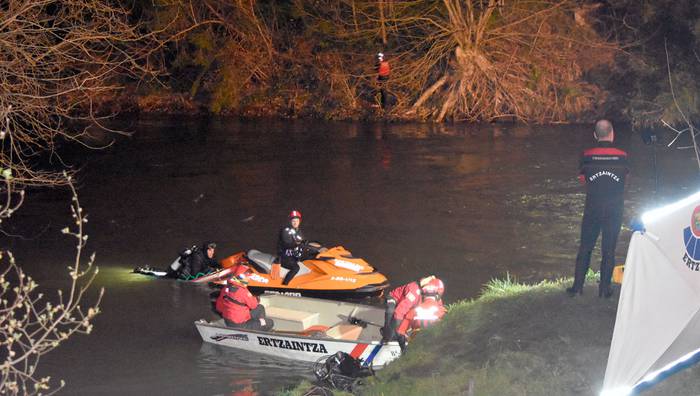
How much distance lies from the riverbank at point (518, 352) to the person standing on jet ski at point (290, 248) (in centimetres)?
504

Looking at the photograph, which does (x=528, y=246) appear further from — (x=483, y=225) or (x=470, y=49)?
(x=470, y=49)

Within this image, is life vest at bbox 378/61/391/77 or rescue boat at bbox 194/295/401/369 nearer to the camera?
rescue boat at bbox 194/295/401/369

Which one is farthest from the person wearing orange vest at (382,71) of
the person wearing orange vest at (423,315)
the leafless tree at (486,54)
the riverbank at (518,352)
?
the riverbank at (518,352)

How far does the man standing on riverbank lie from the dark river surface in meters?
1.19

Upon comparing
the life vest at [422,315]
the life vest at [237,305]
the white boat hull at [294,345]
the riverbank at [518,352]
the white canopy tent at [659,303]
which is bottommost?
the white boat hull at [294,345]

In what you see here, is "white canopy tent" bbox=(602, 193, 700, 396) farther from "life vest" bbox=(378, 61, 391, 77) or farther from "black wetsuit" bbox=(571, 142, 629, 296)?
"life vest" bbox=(378, 61, 391, 77)

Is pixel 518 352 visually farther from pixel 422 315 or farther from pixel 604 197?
pixel 422 315

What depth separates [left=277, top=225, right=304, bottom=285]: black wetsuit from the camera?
15.0m

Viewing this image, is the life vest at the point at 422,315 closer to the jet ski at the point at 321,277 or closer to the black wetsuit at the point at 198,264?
the jet ski at the point at 321,277

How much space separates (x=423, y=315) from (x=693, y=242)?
17.5 ft

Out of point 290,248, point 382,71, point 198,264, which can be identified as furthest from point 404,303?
point 382,71

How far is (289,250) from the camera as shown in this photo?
15055 millimetres

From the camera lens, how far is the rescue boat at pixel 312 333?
11.4 metres

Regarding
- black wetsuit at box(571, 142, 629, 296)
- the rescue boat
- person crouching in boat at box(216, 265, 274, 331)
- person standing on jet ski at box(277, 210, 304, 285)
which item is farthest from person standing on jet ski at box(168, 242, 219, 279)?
black wetsuit at box(571, 142, 629, 296)
